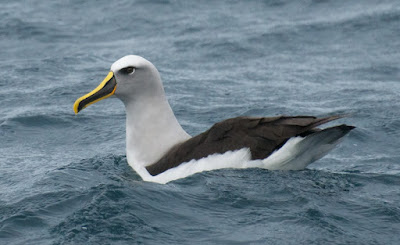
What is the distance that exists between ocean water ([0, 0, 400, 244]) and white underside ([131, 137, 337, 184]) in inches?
4.0

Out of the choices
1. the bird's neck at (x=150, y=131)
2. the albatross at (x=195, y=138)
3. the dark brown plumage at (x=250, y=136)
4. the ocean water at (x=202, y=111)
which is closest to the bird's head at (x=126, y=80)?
the albatross at (x=195, y=138)

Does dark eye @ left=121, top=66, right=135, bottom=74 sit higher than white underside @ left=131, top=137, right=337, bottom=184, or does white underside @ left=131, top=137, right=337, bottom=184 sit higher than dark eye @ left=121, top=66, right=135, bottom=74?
dark eye @ left=121, top=66, right=135, bottom=74

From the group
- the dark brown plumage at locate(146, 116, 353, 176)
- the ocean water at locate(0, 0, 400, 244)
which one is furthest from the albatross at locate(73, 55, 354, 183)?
the ocean water at locate(0, 0, 400, 244)

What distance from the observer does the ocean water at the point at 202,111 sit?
8344 millimetres

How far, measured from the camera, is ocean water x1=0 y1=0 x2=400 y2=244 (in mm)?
8344

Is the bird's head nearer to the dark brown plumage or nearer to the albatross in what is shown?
the albatross

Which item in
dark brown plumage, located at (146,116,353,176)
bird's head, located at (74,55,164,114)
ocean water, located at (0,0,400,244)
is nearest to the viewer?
ocean water, located at (0,0,400,244)

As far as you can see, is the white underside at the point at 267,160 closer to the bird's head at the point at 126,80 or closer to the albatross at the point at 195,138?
the albatross at the point at 195,138

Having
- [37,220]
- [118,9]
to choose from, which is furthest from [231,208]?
[118,9]

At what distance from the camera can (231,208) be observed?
8.70 metres

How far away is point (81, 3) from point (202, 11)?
10.8 feet

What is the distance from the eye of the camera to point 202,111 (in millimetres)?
13844

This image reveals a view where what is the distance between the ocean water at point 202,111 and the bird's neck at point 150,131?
1.05ft

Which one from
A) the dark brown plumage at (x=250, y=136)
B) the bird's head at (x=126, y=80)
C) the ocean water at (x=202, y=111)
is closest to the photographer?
the ocean water at (x=202, y=111)
